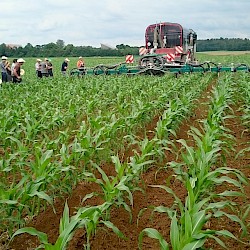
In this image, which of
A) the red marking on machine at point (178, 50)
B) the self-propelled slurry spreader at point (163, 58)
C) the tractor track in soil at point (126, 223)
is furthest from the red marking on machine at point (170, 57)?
the tractor track in soil at point (126, 223)

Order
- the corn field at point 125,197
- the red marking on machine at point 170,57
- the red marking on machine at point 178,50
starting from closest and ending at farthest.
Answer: the corn field at point 125,197 → the red marking on machine at point 170,57 → the red marking on machine at point 178,50

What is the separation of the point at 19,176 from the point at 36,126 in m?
0.79

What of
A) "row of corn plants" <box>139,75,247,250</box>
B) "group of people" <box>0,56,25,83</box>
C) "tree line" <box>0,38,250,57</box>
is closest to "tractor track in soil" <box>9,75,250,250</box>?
"row of corn plants" <box>139,75,247,250</box>

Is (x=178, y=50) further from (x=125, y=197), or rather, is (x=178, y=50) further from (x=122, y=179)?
(x=122, y=179)

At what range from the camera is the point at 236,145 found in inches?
233

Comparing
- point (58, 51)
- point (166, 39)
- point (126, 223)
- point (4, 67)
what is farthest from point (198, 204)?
point (58, 51)

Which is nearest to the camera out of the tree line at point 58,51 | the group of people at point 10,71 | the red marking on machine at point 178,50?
the group of people at point 10,71

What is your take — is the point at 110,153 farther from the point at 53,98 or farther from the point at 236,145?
the point at 53,98

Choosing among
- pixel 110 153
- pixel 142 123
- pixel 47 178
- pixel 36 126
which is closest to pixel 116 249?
pixel 47 178

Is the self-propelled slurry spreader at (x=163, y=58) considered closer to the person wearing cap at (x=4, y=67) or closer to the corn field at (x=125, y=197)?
the person wearing cap at (x=4, y=67)

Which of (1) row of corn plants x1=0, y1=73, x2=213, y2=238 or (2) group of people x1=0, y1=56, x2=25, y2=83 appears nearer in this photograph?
(1) row of corn plants x1=0, y1=73, x2=213, y2=238

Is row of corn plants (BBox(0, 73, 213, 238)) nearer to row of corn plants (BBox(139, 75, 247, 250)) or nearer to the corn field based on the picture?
the corn field

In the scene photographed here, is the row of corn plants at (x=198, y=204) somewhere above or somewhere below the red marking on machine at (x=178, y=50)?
below

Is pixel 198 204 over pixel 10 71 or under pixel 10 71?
under
